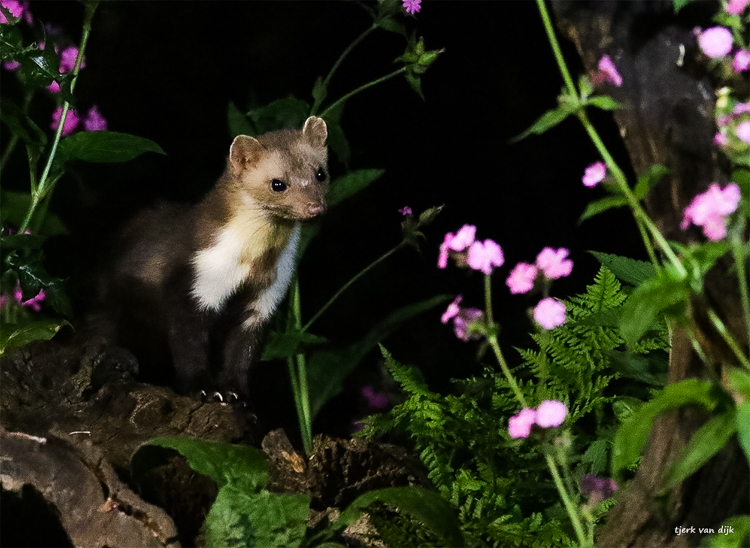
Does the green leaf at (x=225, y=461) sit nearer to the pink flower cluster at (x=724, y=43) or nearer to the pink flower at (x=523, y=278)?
the pink flower at (x=523, y=278)

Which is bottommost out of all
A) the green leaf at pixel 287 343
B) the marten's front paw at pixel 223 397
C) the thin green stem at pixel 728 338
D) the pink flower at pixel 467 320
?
the marten's front paw at pixel 223 397

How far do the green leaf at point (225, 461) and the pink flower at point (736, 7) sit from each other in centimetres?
174

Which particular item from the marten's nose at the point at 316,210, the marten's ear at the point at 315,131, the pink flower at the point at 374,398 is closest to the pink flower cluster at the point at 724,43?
the marten's nose at the point at 316,210

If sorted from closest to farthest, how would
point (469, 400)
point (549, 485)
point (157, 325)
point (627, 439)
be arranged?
point (627, 439) → point (549, 485) → point (469, 400) → point (157, 325)

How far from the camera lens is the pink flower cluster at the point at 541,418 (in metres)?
2.09

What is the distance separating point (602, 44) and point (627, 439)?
0.93 metres

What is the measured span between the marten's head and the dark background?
26.5 inches

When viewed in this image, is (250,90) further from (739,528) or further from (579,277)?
(739,528)

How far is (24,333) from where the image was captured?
3098 mm

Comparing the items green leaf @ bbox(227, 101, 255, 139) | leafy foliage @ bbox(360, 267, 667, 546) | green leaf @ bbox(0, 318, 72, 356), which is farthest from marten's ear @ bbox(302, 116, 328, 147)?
green leaf @ bbox(0, 318, 72, 356)

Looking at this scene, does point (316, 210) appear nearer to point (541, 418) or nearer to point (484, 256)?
point (484, 256)

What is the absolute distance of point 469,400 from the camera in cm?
320

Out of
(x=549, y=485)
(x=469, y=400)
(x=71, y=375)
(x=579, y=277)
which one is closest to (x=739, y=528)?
(x=549, y=485)

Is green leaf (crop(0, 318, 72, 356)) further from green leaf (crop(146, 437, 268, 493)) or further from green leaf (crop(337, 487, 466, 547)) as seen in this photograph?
green leaf (crop(337, 487, 466, 547))
